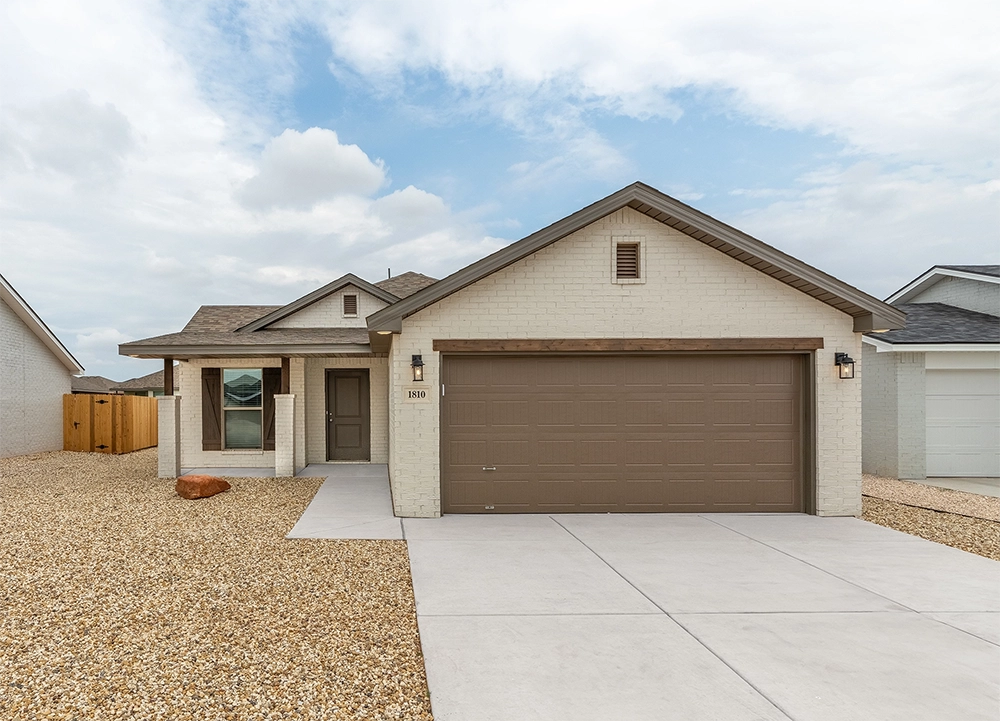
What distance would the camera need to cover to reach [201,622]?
4410 mm

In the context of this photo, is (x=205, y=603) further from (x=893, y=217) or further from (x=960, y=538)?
(x=893, y=217)

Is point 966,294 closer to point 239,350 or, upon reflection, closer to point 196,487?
point 239,350

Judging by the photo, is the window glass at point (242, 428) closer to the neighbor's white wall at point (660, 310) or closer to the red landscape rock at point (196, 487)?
the red landscape rock at point (196, 487)

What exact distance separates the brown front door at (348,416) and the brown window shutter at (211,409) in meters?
2.30

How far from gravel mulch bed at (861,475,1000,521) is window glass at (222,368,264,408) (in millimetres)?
12099

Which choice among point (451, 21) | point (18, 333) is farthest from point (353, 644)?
point (18, 333)

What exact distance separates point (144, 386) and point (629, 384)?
1283 inches

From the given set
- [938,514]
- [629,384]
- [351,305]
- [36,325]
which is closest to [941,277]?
[938,514]

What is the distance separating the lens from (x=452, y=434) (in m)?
8.34

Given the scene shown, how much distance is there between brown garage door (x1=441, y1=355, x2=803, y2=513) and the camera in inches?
330

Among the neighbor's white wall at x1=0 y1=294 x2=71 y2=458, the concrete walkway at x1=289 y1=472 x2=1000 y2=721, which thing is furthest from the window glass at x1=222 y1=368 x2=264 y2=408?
the neighbor's white wall at x1=0 y1=294 x2=71 y2=458

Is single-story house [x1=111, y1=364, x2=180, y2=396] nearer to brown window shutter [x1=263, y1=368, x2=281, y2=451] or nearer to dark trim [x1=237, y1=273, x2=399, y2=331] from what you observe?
dark trim [x1=237, y1=273, x2=399, y2=331]

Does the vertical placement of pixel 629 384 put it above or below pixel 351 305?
below

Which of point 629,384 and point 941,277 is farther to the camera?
point 941,277
